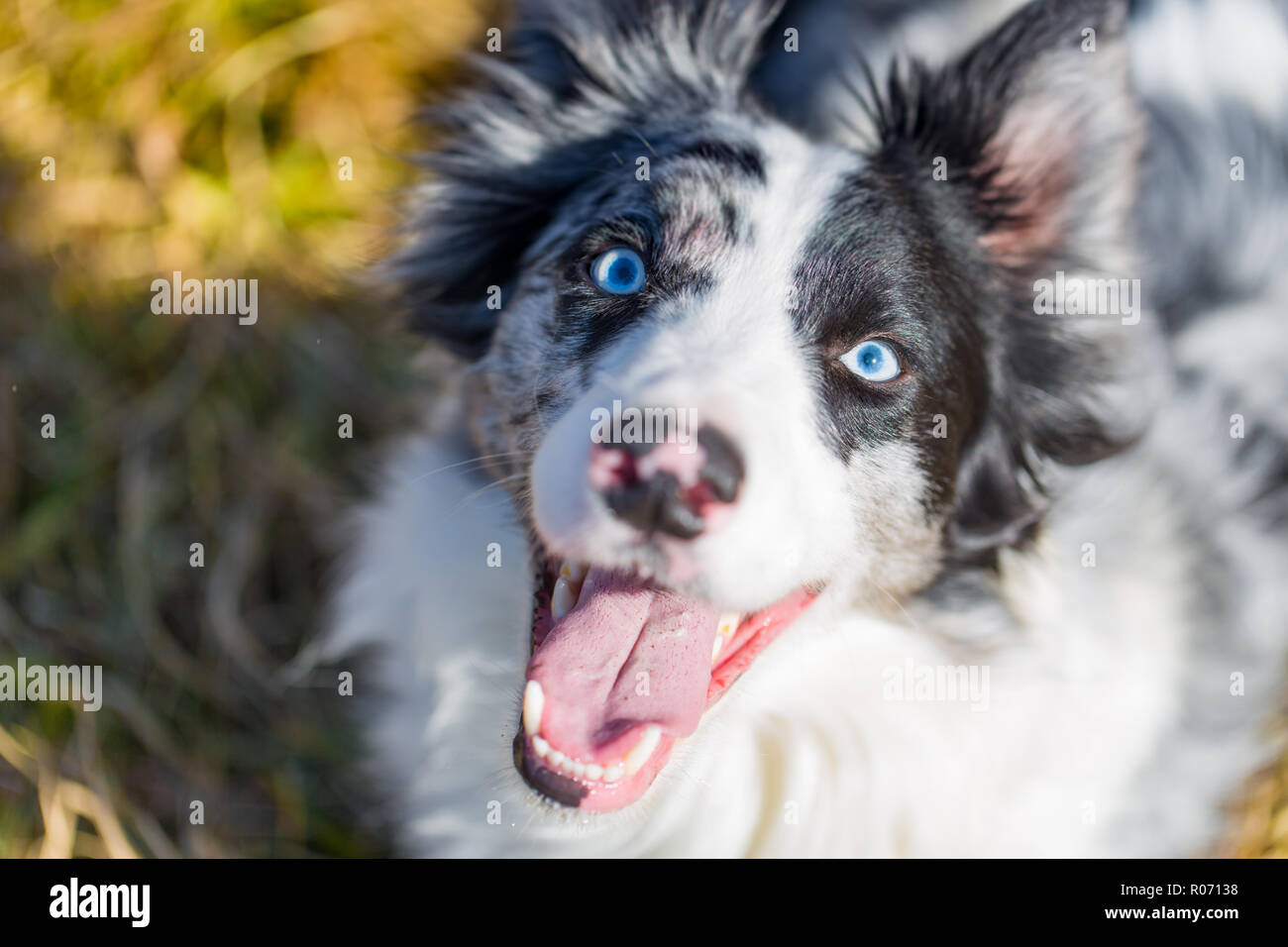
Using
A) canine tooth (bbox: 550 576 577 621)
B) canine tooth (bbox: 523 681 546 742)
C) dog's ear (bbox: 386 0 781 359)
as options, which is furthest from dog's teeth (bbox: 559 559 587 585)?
dog's ear (bbox: 386 0 781 359)

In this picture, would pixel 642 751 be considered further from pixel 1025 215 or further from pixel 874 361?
pixel 1025 215

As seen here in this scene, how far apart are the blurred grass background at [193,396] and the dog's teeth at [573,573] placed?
120cm

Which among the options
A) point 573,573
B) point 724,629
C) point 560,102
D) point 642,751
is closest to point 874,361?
point 724,629

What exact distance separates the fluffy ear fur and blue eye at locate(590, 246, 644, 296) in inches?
26.7

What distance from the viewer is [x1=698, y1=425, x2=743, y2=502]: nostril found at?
2.03m

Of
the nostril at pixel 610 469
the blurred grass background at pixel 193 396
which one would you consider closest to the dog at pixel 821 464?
the nostril at pixel 610 469

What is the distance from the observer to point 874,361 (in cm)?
242

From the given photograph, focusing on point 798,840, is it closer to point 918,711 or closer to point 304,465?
point 918,711

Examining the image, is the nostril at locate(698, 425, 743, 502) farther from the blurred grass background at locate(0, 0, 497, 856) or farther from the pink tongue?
the blurred grass background at locate(0, 0, 497, 856)

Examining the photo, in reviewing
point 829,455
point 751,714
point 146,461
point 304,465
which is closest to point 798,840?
point 751,714

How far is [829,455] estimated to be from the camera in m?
2.32

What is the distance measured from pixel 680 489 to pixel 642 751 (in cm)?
66

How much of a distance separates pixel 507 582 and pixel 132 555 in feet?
5.92

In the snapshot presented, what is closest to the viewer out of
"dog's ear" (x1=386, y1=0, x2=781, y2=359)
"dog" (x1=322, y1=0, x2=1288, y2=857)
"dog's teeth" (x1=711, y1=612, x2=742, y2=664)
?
"dog" (x1=322, y1=0, x2=1288, y2=857)
